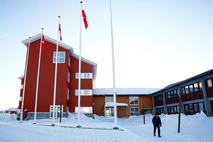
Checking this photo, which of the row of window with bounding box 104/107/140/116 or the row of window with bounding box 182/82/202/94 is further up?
the row of window with bounding box 182/82/202/94

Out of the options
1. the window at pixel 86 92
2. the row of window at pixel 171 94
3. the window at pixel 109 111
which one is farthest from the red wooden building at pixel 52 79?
the row of window at pixel 171 94

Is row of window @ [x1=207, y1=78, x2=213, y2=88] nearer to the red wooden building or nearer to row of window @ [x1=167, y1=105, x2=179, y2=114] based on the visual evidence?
row of window @ [x1=167, y1=105, x2=179, y2=114]

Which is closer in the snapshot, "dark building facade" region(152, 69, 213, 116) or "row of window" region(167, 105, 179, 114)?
"dark building facade" region(152, 69, 213, 116)

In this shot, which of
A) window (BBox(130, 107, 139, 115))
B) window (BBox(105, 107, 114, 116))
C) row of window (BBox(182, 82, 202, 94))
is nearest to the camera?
row of window (BBox(182, 82, 202, 94))

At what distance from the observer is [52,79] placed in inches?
1238

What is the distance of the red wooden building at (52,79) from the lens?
99.7ft

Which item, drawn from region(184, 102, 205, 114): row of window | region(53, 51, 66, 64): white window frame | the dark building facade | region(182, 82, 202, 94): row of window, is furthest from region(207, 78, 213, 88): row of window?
region(53, 51, 66, 64): white window frame

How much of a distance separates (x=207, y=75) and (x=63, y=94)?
72.4ft

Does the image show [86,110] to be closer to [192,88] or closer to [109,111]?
[109,111]

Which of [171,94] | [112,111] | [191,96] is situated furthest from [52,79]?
[191,96]

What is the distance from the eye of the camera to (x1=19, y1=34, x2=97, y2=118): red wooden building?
3039 cm

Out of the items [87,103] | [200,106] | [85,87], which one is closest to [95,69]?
[85,87]

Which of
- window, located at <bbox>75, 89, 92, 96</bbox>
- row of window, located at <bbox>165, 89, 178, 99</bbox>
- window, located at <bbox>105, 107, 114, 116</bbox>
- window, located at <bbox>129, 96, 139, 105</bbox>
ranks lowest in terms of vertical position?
window, located at <bbox>105, 107, 114, 116</bbox>

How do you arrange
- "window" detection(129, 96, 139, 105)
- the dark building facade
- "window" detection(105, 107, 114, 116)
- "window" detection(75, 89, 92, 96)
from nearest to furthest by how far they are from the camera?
the dark building facade, "window" detection(75, 89, 92, 96), "window" detection(105, 107, 114, 116), "window" detection(129, 96, 139, 105)
